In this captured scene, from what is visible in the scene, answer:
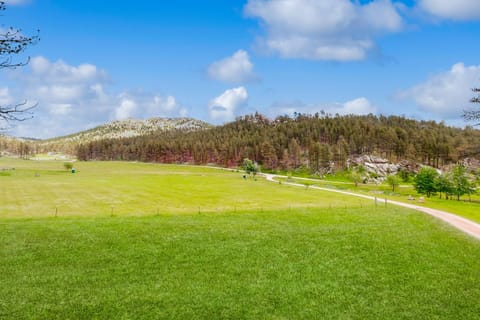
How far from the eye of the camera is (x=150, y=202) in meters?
62.4

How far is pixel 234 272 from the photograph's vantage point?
21156 millimetres

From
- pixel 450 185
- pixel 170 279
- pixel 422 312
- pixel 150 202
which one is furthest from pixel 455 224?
pixel 450 185

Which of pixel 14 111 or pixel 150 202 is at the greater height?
pixel 14 111

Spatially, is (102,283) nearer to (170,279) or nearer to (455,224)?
(170,279)


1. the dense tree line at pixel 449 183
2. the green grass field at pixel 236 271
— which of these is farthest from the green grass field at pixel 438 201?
the green grass field at pixel 236 271

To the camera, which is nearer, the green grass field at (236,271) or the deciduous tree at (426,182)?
the green grass field at (236,271)

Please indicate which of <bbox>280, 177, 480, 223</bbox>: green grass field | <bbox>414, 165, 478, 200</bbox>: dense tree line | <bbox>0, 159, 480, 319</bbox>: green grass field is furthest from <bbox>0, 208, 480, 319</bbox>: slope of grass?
<bbox>414, 165, 478, 200</bbox>: dense tree line

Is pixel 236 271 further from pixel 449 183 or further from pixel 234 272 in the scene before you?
pixel 449 183

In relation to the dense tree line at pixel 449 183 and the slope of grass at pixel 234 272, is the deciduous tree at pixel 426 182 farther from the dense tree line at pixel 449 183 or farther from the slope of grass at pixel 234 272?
the slope of grass at pixel 234 272

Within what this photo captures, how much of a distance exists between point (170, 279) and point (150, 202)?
4433 cm

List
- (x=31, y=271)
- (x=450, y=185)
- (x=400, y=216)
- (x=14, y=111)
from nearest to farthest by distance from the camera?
(x=14, y=111) < (x=31, y=271) < (x=400, y=216) < (x=450, y=185)

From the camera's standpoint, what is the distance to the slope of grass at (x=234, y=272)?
16.6m

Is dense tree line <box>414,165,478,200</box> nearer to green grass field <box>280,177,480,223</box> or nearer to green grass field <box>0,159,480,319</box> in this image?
green grass field <box>280,177,480,223</box>

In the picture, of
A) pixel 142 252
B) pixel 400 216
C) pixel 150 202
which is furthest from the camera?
pixel 150 202
